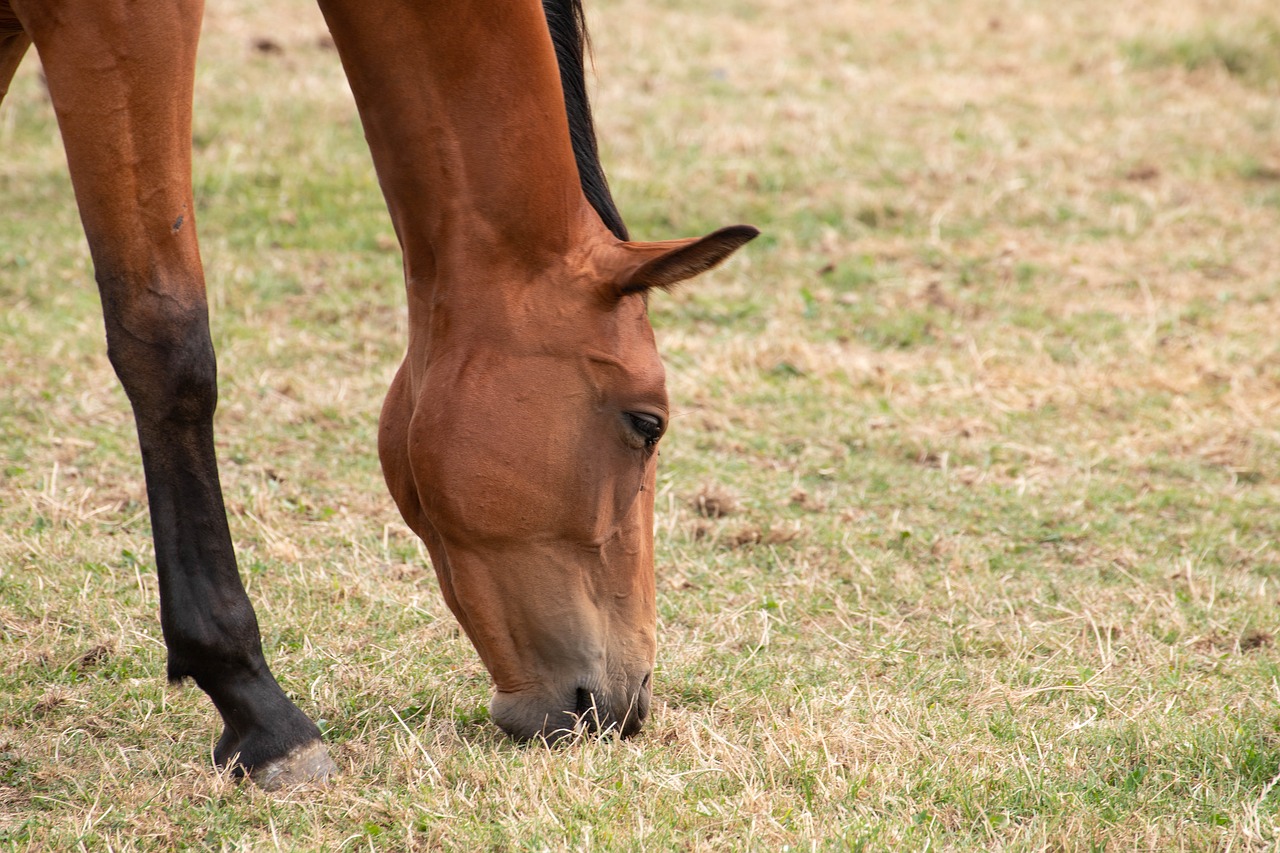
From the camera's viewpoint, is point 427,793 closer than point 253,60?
Yes

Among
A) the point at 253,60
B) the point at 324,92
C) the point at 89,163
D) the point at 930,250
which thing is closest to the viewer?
the point at 89,163

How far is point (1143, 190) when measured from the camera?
7547mm

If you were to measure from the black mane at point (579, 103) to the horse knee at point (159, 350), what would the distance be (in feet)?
2.65

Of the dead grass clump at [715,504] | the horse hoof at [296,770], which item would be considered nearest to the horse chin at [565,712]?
the horse hoof at [296,770]

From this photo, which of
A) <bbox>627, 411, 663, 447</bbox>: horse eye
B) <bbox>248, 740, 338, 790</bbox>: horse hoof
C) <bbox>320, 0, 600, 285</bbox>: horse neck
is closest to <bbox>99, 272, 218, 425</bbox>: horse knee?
<bbox>320, 0, 600, 285</bbox>: horse neck

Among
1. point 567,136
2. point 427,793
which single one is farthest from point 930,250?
point 427,793

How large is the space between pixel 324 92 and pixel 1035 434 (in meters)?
4.92

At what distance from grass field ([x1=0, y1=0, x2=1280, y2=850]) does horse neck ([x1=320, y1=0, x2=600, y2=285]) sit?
1.04m

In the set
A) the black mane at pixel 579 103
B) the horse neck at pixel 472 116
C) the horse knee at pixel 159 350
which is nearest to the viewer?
the horse knee at pixel 159 350

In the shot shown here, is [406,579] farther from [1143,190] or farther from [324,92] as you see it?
[1143,190]

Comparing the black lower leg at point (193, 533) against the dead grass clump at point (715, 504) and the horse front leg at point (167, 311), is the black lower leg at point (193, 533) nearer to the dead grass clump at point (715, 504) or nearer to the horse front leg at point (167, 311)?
the horse front leg at point (167, 311)

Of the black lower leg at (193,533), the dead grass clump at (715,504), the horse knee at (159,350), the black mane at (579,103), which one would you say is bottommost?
the dead grass clump at (715,504)

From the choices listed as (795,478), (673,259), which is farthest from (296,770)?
(795,478)

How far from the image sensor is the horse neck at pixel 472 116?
254 cm
